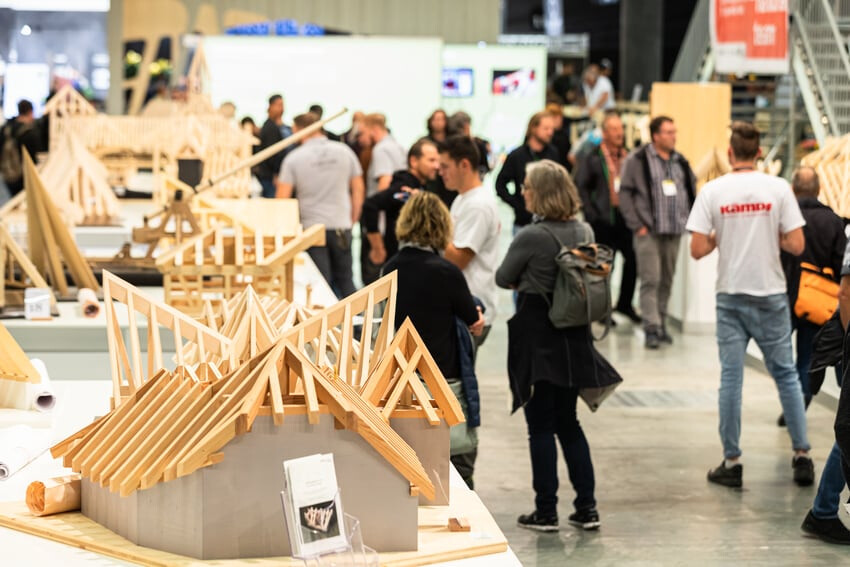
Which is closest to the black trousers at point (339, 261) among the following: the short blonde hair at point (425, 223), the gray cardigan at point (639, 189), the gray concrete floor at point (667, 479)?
the gray concrete floor at point (667, 479)

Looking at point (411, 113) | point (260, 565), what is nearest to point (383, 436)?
point (260, 565)

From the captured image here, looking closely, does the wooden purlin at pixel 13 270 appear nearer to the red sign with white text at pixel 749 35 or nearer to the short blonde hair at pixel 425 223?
the short blonde hair at pixel 425 223

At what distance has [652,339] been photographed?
9453 millimetres

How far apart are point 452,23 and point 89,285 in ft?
66.3

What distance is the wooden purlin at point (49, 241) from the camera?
5.80 metres

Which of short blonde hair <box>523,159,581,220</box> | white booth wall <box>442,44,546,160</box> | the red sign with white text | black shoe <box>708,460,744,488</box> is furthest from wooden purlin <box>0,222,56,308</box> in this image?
white booth wall <box>442,44,546,160</box>

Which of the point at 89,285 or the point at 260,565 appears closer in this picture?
the point at 260,565

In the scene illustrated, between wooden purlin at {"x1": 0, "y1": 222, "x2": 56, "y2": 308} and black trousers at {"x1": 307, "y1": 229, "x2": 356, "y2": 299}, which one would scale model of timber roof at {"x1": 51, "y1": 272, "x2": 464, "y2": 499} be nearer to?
wooden purlin at {"x1": 0, "y1": 222, "x2": 56, "y2": 308}

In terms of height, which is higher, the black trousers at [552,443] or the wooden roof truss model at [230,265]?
the wooden roof truss model at [230,265]

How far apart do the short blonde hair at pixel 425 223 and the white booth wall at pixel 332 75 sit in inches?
630

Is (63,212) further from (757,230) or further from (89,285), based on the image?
(757,230)

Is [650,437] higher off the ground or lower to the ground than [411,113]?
lower

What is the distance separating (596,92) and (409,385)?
1711 cm

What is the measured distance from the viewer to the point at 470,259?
Result: 220 inches
